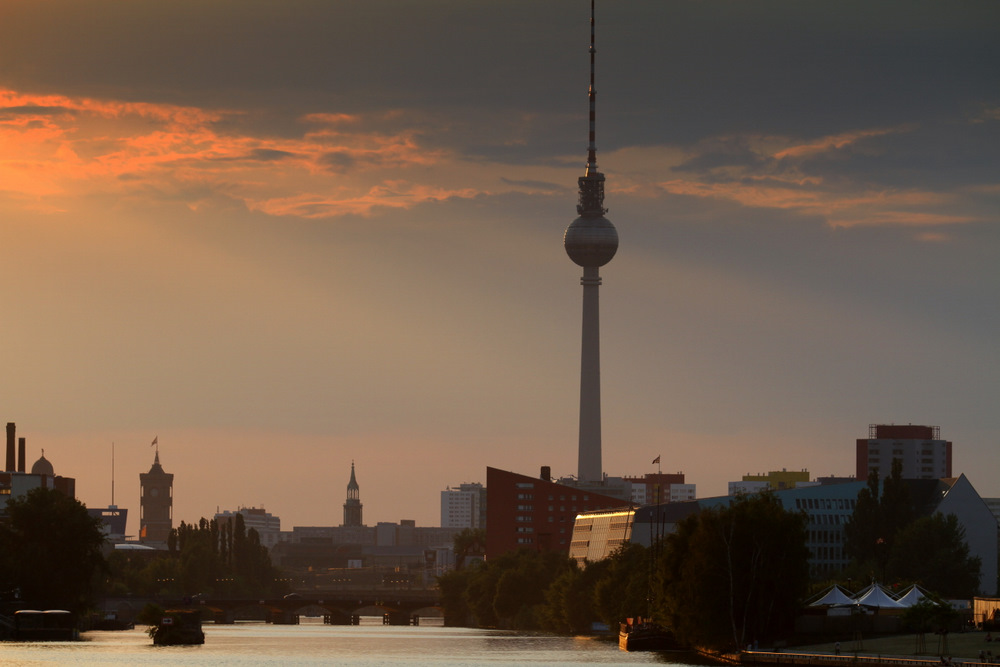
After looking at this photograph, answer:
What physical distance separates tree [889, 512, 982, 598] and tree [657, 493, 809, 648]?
5867cm

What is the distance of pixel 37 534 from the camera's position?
609 ft

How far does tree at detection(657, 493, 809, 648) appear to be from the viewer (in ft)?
442

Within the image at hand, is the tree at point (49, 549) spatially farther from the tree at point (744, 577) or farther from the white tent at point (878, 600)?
the white tent at point (878, 600)

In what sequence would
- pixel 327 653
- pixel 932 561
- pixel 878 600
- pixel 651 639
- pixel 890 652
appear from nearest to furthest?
pixel 890 652, pixel 878 600, pixel 651 639, pixel 327 653, pixel 932 561

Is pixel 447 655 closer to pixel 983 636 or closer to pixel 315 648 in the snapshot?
pixel 315 648

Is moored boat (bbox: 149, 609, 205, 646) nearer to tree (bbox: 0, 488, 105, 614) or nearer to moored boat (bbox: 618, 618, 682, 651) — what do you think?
tree (bbox: 0, 488, 105, 614)

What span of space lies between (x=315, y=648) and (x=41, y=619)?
84.0 ft

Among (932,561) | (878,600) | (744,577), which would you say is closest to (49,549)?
(744,577)

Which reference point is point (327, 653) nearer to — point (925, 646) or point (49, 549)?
point (49, 549)

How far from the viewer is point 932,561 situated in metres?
192

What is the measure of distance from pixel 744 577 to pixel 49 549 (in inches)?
3103

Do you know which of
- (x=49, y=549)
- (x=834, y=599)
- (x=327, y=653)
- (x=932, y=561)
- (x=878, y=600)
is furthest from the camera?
(x=932, y=561)

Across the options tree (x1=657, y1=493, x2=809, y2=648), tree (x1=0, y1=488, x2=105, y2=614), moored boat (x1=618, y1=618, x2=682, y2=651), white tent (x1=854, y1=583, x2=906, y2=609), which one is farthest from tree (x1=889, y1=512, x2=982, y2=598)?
tree (x1=0, y1=488, x2=105, y2=614)

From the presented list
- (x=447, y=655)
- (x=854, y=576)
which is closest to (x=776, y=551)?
(x=447, y=655)
